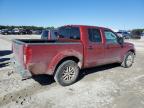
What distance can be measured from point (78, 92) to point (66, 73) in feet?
2.65

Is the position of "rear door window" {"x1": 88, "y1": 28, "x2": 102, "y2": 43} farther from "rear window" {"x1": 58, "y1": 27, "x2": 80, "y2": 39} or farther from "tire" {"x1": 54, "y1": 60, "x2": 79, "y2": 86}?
"tire" {"x1": 54, "y1": 60, "x2": 79, "y2": 86}

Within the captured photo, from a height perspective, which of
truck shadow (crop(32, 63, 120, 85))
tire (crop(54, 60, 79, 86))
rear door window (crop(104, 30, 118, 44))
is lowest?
truck shadow (crop(32, 63, 120, 85))

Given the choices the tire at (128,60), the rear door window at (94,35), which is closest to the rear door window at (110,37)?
the rear door window at (94,35)

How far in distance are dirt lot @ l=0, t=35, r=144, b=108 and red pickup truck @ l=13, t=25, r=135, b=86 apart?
1.74 feet

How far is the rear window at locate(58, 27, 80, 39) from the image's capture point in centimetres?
646

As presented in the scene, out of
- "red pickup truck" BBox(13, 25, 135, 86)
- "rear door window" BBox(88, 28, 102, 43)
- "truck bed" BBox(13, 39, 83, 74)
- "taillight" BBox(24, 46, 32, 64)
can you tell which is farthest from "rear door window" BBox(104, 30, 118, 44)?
"taillight" BBox(24, 46, 32, 64)

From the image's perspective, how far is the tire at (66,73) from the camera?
5.68m

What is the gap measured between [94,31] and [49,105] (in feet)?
10.8

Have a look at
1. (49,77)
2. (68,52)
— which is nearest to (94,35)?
(68,52)

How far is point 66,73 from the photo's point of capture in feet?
19.3

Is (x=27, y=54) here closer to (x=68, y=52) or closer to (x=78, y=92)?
(x=68, y=52)

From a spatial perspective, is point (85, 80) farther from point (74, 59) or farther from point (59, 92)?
point (59, 92)

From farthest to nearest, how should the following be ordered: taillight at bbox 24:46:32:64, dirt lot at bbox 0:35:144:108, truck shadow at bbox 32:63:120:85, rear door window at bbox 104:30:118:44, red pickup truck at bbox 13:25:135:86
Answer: rear door window at bbox 104:30:118:44 < truck shadow at bbox 32:63:120:85 < red pickup truck at bbox 13:25:135:86 < taillight at bbox 24:46:32:64 < dirt lot at bbox 0:35:144:108

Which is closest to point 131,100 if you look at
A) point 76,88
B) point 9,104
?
point 76,88
